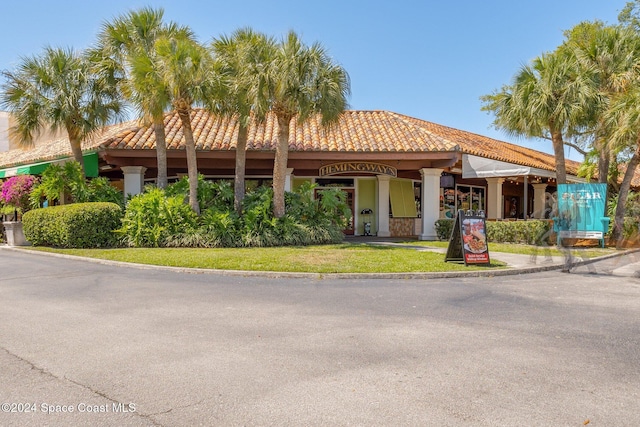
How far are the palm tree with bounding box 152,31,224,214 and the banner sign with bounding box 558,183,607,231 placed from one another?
12774mm

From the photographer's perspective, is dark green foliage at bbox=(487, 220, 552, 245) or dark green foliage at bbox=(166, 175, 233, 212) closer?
dark green foliage at bbox=(166, 175, 233, 212)

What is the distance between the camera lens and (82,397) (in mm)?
3936

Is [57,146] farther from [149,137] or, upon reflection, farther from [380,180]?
[380,180]

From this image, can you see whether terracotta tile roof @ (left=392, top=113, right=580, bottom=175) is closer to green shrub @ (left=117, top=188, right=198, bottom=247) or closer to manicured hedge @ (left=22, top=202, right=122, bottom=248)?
green shrub @ (left=117, top=188, right=198, bottom=247)

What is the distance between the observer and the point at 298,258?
12531mm

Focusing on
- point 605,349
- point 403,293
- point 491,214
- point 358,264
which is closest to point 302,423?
point 605,349

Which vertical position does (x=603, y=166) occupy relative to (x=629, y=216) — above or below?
above

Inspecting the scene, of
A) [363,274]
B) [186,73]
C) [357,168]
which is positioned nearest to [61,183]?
[186,73]

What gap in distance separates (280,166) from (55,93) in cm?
871

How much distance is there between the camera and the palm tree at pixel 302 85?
590 inches

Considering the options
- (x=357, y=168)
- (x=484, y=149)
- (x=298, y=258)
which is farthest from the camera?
(x=484, y=149)

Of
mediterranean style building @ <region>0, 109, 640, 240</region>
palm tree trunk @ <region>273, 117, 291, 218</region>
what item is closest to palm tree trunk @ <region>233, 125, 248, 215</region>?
mediterranean style building @ <region>0, 109, 640, 240</region>

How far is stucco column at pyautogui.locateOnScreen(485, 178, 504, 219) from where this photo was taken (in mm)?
25766

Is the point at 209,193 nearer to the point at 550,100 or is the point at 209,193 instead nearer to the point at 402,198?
the point at 402,198
